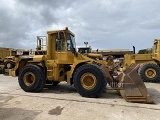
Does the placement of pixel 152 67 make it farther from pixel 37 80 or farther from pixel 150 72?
pixel 37 80

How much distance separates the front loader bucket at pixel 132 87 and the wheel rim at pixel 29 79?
11.6 ft

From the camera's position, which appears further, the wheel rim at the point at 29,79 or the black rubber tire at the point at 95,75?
the wheel rim at the point at 29,79

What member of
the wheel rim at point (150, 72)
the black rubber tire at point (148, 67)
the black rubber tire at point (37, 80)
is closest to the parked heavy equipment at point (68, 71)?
the black rubber tire at point (37, 80)

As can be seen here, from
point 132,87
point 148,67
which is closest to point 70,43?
point 132,87

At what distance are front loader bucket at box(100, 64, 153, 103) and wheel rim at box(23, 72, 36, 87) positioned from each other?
3521 mm

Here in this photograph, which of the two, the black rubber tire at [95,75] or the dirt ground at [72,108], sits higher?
the black rubber tire at [95,75]

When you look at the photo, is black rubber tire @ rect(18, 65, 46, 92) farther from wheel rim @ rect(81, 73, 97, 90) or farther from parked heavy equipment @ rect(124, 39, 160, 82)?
parked heavy equipment @ rect(124, 39, 160, 82)

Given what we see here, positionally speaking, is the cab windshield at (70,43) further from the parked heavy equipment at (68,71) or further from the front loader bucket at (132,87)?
the front loader bucket at (132,87)

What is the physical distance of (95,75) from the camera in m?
8.73

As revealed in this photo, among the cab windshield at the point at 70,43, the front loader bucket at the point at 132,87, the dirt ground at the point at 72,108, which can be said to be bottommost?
the dirt ground at the point at 72,108

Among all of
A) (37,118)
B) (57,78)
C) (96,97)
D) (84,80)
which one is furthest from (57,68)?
(37,118)

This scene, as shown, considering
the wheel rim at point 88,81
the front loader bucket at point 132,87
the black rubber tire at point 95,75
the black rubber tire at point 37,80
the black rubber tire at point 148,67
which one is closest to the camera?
the front loader bucket at point 132,87

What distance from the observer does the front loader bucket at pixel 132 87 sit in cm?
792

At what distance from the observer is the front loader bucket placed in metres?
7.92
